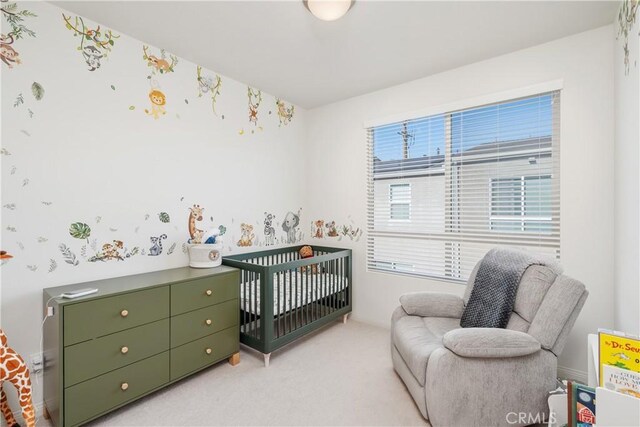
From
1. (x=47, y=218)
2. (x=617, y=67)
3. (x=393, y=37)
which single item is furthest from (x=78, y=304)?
(x=617, y=67)

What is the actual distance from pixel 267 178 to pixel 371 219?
123 cm

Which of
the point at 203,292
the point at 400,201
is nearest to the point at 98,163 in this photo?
the point at 203,292

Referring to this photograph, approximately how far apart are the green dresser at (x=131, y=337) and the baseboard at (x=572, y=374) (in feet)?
7.99

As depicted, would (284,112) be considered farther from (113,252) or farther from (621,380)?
(621,380)

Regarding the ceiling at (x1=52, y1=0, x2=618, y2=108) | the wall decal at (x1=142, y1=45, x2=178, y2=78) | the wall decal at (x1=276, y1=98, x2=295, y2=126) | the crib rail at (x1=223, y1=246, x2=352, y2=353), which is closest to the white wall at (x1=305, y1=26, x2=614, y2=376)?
the ceiling at (x1=52, y1=0, x2=618, y2=108)

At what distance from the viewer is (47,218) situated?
1.82m

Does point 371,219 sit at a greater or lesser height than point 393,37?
lesser

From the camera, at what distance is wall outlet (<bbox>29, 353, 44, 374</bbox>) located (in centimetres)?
177

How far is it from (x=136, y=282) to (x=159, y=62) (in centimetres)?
169

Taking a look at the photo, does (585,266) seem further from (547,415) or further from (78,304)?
(78,304)

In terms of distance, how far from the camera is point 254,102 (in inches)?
123

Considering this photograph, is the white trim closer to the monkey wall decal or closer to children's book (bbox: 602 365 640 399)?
children's book (bbox: 602 365 640 399)

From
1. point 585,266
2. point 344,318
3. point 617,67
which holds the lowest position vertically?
point 344,318

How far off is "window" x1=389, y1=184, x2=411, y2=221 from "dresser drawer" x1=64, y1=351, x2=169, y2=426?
2.30 meters
